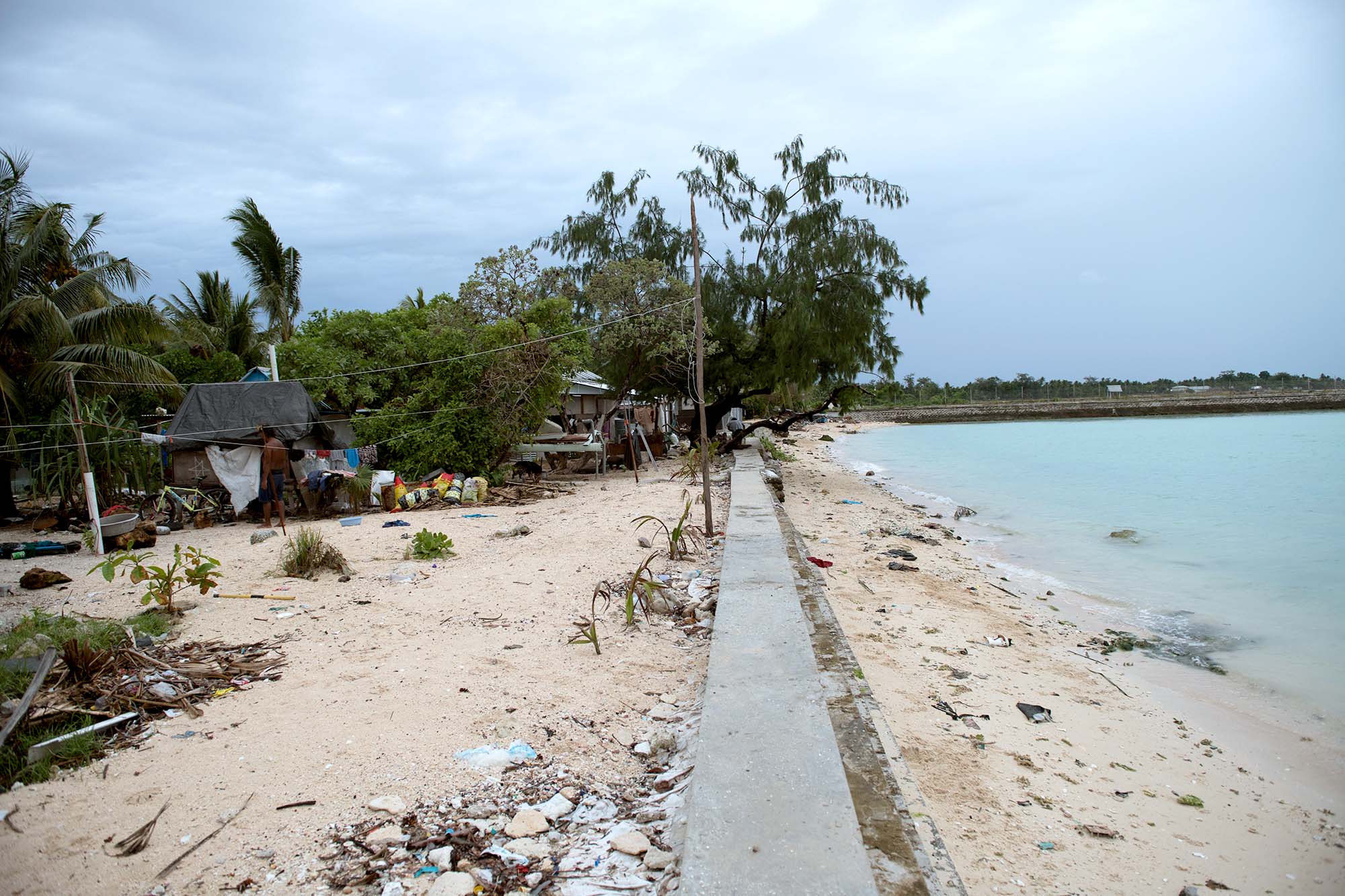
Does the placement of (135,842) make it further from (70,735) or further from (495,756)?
(495,756)

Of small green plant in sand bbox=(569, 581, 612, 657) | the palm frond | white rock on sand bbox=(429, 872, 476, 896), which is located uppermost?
the palm frond

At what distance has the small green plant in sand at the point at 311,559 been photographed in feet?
21.5

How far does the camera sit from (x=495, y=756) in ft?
10.3

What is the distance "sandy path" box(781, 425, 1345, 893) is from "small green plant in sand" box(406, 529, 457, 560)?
13.5ft

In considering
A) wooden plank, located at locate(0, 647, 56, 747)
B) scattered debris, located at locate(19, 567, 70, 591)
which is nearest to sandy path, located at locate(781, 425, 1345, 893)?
wooden plank, located at locate(0, 647, 56, 747)

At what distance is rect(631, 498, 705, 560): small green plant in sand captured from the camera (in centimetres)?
690

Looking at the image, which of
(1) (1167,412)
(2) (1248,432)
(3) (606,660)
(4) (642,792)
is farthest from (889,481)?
(1) (1167,412)

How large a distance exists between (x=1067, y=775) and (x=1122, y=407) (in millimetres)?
63137

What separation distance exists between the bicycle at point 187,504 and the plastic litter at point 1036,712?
1095 cm

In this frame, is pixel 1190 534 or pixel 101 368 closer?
pixel 101 368

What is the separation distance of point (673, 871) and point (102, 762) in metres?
2.72

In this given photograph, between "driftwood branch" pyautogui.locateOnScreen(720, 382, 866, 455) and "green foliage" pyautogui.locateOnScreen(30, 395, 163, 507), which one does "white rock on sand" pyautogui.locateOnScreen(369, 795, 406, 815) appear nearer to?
"green foliage" pyautogui.locateOnScreen(30, 395, 163, 507)

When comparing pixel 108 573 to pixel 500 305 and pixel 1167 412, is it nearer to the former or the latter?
pixel 500 305

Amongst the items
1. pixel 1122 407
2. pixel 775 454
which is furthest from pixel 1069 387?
pixel 775 454
